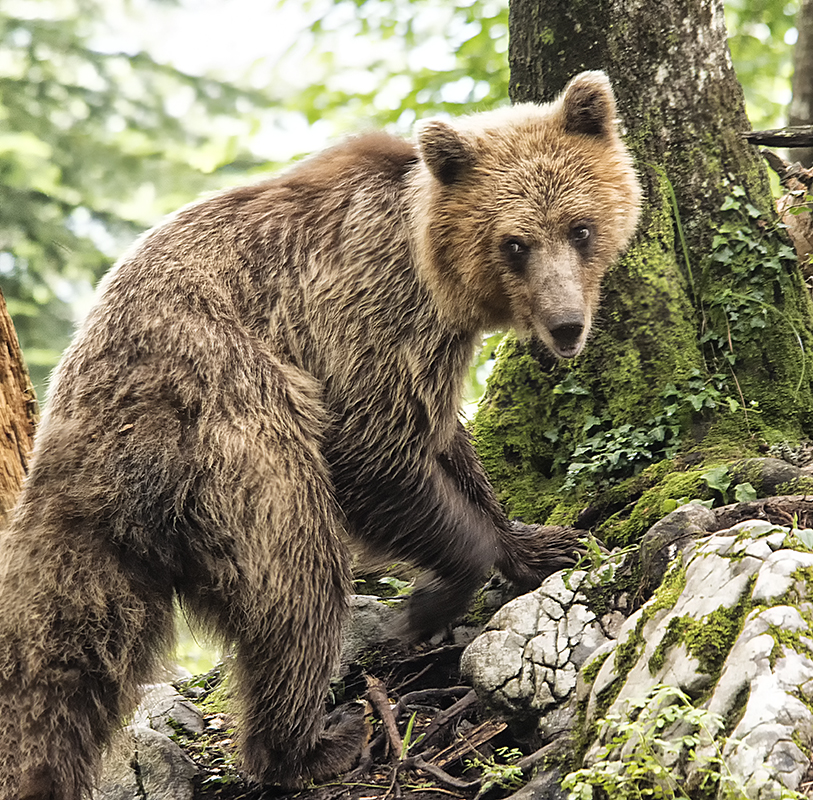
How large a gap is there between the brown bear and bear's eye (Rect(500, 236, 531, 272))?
0.4 inches

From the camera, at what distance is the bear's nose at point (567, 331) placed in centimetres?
413

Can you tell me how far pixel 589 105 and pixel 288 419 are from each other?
209 centimetres

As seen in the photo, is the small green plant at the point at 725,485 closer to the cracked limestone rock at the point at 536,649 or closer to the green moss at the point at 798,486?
the green moss at the point at 798,486

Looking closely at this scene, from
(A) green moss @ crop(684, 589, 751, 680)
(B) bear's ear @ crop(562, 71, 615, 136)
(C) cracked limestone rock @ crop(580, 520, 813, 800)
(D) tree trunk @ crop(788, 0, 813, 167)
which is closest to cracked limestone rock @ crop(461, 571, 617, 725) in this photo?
(C) cracked limestone rock @ crop(580, 520, 813, 800)

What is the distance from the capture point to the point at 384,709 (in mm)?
4629

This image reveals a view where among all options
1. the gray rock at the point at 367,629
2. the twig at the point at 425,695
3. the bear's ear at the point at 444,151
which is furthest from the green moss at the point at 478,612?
the bear's ear at the point at 444,151

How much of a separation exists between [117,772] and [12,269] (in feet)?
18.1

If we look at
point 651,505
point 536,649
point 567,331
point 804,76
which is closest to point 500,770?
point 536,649

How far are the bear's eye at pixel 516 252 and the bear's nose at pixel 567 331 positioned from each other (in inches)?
14.0

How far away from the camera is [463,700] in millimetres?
4484

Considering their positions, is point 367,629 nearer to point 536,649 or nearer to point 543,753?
point 536,649

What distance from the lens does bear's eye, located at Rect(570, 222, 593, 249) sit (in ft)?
14.3

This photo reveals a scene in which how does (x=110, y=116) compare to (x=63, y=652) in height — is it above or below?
above

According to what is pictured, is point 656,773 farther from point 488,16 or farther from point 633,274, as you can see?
point 488,16
